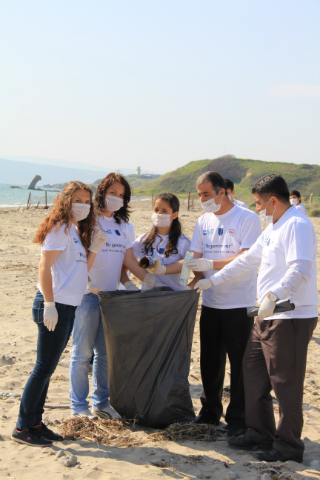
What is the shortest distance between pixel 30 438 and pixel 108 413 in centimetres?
58

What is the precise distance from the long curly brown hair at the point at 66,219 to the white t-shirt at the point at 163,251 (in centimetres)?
44

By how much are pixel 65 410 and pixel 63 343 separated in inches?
33.9

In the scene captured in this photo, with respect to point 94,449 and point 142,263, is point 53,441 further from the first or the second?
point 142,263

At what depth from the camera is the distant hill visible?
224 feet

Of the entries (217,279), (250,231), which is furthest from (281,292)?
(250,231)

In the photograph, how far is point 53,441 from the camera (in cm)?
271

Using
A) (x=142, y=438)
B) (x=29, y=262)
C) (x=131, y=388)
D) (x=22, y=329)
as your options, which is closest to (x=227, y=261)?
(x=131, y=388)

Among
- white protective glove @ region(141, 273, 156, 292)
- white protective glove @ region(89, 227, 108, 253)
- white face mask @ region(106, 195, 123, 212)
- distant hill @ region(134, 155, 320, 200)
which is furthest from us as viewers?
distant hill @ region(134, 155, 320, 200)

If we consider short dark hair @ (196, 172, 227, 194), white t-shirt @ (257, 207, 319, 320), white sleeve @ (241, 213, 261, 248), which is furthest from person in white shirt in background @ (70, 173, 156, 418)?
white t-shirt @ (257, 207, 319, 320)

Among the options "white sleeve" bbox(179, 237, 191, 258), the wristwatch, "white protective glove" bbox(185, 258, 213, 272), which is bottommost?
the wristwatch

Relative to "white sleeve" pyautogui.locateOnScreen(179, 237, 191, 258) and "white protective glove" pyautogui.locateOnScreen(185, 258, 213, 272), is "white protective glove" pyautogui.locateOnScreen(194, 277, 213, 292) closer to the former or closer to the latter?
"white protective glove" pyautogui.locateOnScreen(185, 258, 213, 272)

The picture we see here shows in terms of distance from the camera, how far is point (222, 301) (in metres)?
3.02

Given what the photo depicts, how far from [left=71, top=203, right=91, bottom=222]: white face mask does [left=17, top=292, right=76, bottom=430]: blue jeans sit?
57 centimetres

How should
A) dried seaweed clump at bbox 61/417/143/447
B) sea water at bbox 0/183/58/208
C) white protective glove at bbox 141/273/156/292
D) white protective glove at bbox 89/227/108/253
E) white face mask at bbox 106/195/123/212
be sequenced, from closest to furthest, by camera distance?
dried seaweed clump at bbox 61/417/143/447 → white protective glove at bbox 89/227/108/253 → white protective glove at bbox 141/273/156/292 → white face mask at bbox 106/195/123/212 → sea water at bbox 0/183/58/208
